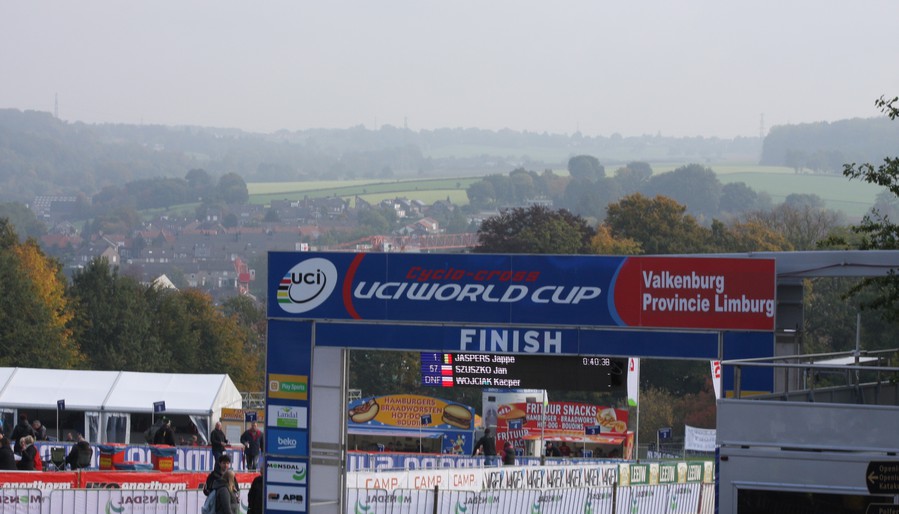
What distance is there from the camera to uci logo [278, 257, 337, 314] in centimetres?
1738

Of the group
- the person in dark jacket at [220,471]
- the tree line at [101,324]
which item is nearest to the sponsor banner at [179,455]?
the person in dark jacket at [220,471]

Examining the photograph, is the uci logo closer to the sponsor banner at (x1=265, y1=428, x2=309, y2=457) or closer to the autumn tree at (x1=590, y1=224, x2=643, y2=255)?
the sponsor banner at (x1=265, y1=428, x2=309, y2=457)

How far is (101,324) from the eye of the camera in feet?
241

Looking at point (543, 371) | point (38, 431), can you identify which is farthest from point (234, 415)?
point (543, 371)

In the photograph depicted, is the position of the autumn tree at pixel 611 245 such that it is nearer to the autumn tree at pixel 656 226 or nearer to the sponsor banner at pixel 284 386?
the autumn tree at pixel 656 226

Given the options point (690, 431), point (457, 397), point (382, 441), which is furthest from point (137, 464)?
point (457, 397)

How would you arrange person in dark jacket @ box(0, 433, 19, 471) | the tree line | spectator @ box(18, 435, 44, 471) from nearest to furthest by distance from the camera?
person in dark jacket @ box(0, 433, 19, 471) → spectator @ box(18, 435, 44, 471) → the tree line

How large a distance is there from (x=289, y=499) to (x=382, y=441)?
842 inches

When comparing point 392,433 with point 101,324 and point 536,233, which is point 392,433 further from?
point 536,233

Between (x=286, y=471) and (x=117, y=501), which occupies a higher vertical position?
(x=286, y=471)

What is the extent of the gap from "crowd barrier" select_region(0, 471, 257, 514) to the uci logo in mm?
3890

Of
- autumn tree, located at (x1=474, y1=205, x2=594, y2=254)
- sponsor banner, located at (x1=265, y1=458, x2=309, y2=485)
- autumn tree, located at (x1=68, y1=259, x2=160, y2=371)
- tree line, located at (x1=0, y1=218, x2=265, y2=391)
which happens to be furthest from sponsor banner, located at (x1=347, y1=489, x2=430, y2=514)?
autumn tree, located at (x1=474, y1=205, x2=594, y2=254)

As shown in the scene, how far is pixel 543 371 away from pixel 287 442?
3514 mm

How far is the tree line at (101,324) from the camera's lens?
65.1 m
